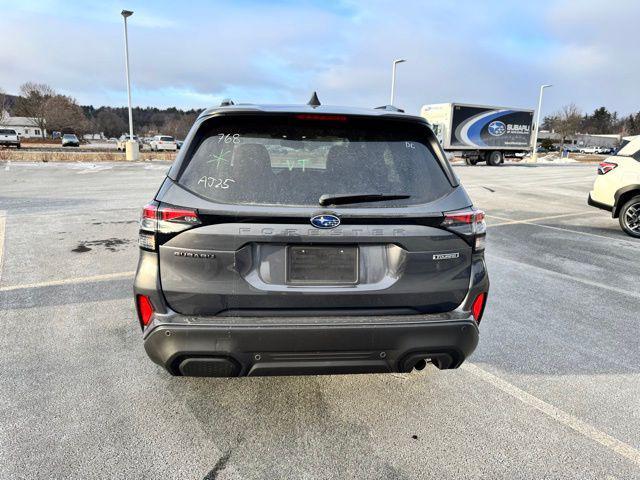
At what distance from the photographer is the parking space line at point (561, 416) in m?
2.47

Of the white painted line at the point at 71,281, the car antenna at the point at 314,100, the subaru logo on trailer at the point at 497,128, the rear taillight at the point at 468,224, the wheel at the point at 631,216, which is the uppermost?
the subaru logo on trailer at the point at 497,128

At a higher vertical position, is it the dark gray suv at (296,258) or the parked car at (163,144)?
the parked car at (163,144)

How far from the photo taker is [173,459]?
230 centimetres

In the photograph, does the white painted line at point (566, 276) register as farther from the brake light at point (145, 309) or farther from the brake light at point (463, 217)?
the brake light at point (145, 309)

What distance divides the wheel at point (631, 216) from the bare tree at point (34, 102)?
9528cm

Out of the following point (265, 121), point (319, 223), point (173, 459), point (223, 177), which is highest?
point (265, 121)

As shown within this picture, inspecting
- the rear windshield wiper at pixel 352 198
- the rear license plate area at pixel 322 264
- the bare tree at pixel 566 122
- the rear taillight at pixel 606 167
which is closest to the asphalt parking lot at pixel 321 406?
the rear license plate area at pixel 322 264

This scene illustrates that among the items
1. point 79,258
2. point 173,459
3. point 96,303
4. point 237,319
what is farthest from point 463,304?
point 79,258

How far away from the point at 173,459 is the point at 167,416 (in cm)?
39

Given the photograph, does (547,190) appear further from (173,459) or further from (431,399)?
(173,459)

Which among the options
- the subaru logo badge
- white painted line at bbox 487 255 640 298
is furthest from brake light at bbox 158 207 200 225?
white painted line at bbox 487 255 640 298

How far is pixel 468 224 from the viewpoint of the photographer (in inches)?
98.7

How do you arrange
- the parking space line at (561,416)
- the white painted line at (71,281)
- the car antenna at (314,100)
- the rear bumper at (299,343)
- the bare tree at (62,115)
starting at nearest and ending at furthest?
the rear bumper at (299,343) < the parking space line at (561,416) < the car antenna at (314,100) < the white painted line at (71,281) < the bare tree at (62,115)

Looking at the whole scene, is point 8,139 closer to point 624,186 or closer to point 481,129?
point 481,129
